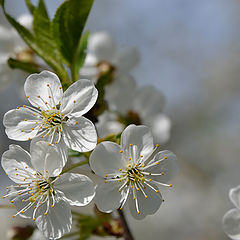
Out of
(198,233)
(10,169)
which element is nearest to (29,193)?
(10,169)

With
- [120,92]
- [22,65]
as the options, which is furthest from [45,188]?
[120,92]

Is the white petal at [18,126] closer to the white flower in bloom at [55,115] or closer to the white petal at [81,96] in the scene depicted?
the white flower in bloom at [55,115]

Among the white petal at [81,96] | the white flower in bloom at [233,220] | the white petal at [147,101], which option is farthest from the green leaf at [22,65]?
the white flower in bloom at [233,220]

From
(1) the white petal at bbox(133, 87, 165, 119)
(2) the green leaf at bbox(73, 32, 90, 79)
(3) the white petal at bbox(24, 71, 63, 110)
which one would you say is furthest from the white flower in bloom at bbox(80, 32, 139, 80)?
(3) the white petal at bbox(24, 71, 63, 110)

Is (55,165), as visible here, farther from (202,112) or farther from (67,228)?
(202,112)

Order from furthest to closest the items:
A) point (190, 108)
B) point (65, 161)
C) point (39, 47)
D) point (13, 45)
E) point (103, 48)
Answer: point (190, 108) < point (103, 48) < point (13, 45) < point (39, 47) < point (65, 161)

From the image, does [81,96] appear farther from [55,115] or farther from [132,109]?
[132,109]
